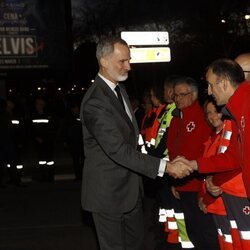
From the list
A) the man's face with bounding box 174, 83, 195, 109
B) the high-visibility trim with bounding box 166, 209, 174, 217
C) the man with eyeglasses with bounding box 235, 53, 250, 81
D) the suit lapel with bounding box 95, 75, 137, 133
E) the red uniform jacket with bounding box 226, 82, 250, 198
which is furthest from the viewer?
the high-visibility trim with bounding box 166, 209, 174, 217

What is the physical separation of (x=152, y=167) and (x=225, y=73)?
0.92 meters

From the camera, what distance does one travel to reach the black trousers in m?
4.85

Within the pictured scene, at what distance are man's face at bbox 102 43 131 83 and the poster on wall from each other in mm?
14003

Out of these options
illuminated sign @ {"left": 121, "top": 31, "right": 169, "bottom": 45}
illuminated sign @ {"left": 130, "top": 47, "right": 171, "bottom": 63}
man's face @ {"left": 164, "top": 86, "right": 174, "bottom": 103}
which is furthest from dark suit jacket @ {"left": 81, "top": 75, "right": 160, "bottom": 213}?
illuminated sign @ {"left": 130, "top": 47, "right": 171, "bottom": 63}

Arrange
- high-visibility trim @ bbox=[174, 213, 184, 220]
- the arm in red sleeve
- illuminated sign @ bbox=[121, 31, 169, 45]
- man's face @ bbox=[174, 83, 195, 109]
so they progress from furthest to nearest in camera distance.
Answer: illuminated sign @ bbox=[121, 31, 169, 45] < high-visibility trim @ bbox=[174, 213, 184, 220] < man's face @ bbox=[174, 83, 195, 109] < the arm in red sleeve

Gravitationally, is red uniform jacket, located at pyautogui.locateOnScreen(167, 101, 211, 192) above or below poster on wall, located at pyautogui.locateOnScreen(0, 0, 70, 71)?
below

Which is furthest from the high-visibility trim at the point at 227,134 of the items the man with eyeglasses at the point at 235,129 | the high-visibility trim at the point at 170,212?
the high-visibility trim at the point at 170,212

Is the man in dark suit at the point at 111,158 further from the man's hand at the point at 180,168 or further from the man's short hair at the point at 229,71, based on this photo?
the man's short hair at the point at 229,71

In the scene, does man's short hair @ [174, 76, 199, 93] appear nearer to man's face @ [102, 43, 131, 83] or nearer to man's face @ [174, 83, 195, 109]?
man's face @ [174, 83, 195, 109]

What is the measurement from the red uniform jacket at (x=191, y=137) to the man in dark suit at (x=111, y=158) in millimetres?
1565

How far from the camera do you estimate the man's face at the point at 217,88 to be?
14.5 ft

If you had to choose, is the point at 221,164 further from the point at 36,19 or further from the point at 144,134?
the point at 36,19

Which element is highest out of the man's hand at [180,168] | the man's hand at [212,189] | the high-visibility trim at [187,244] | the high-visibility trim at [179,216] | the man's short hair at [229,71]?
the man's short hair at [229,71]

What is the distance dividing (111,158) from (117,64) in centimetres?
74
